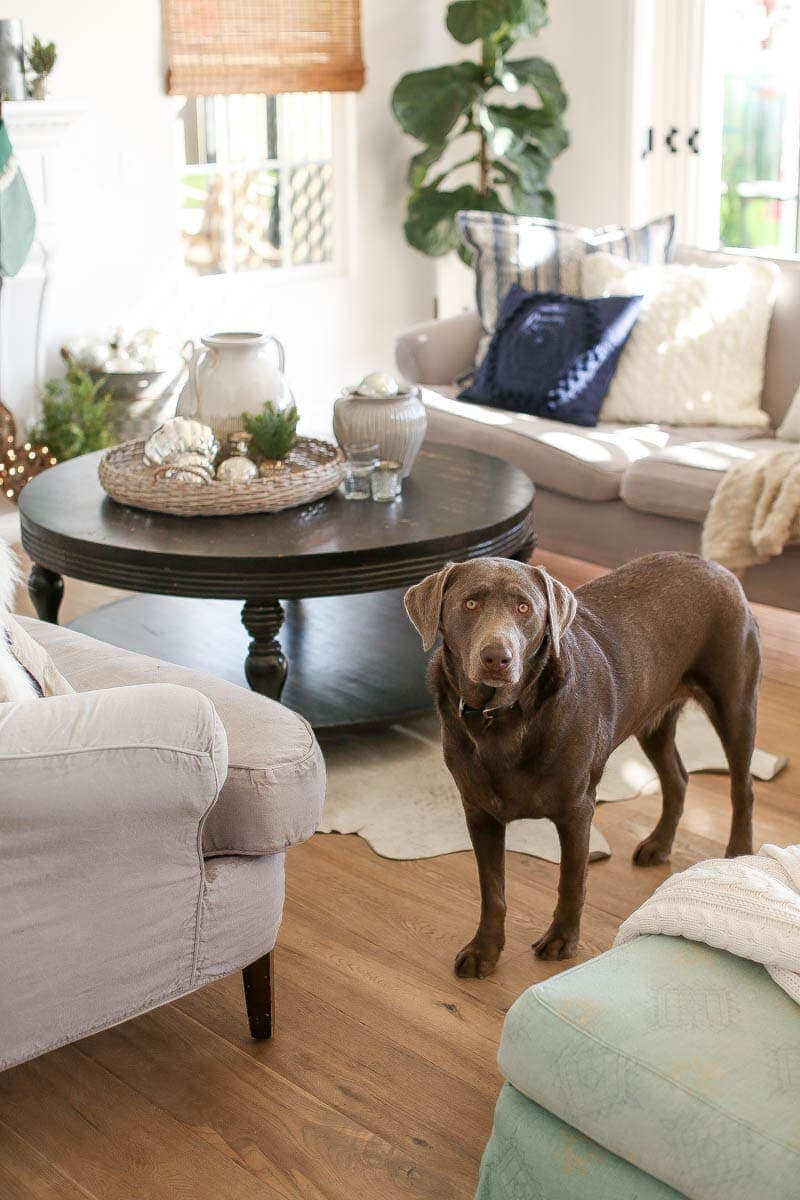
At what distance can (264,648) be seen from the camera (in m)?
2.86

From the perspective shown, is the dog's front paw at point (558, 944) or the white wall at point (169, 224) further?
the white wall at point (169, 224)

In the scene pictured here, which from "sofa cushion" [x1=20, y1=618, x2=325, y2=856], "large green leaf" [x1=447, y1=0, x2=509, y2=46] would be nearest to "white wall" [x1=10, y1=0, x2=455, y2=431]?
"large green leaf" [x1=447, y1=0, x2=509, y2=46]

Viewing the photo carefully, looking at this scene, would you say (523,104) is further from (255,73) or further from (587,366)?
(587,366)

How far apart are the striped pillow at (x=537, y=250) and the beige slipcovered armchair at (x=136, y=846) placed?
259cm

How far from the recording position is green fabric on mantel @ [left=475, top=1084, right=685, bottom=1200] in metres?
1.54

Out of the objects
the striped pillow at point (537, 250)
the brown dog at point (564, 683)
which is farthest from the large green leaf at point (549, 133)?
the brown dog at point (564, 683)

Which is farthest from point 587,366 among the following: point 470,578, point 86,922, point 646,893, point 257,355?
point 86,922

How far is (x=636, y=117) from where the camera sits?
5801mm

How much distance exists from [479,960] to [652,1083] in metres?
0.82

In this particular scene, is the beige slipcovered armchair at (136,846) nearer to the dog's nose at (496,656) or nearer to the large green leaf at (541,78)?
the dog's nose at (496,656)

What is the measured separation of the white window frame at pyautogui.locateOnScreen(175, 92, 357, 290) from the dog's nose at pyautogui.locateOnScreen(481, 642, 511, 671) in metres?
3.98

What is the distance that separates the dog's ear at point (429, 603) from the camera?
80.4 inches

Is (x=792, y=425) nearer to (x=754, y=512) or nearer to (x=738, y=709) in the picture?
(x=754, y=512)

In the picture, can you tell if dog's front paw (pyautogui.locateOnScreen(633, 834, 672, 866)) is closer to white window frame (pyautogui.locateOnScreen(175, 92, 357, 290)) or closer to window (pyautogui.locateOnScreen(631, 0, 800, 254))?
white window frame (pyautogui.locateOnScreen(175, 92, 357, 290))
